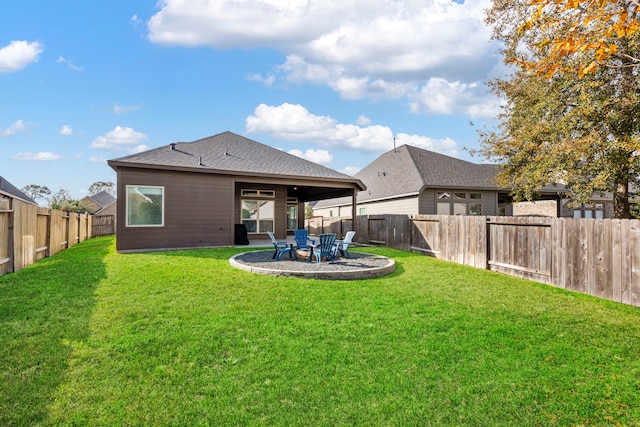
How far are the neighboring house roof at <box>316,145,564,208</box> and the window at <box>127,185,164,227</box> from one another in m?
11.6

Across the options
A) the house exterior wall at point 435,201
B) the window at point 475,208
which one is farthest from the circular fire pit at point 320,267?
the window at point 475,208

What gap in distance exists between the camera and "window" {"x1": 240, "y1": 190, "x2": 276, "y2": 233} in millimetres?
15773

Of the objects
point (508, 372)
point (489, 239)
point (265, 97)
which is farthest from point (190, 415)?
point (265, 97)

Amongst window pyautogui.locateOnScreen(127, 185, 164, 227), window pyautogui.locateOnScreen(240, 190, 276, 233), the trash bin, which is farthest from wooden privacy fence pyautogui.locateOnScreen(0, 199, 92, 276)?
window pyautogui.locateOnScreen(240, 190, 276, 233)

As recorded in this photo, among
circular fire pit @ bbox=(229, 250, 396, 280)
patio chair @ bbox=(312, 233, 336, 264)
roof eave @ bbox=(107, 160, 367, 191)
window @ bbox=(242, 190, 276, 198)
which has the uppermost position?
roof eave @ bbox=(107, 160, 367, 191)

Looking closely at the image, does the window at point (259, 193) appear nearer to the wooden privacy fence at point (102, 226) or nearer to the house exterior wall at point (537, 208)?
the wooden privacy fence at point (102, 226)

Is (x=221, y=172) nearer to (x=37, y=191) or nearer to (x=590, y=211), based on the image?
(x=590, y=211)

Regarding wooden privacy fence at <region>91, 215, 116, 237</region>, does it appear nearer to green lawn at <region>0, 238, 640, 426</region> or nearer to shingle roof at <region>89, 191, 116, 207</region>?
green lawn at <region>0, 238, 640, 426</region>

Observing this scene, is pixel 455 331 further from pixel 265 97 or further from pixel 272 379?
pixel 265 97

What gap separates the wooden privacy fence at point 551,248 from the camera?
572 centimetres

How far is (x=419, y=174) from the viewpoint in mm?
17797

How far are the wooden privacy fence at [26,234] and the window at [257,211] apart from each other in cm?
689

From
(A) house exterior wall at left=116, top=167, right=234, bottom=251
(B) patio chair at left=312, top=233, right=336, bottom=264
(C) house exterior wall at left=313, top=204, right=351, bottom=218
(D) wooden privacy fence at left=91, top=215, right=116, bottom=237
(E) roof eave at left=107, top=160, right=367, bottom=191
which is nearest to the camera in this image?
(B) patio chair at left=312, top=233, right=336, bottom=264

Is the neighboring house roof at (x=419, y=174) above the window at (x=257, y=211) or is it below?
above
